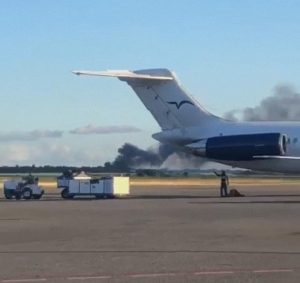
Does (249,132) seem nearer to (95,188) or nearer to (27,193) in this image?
(95,188)

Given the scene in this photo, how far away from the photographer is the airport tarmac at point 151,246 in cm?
1557

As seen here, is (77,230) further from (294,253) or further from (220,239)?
(294,253)

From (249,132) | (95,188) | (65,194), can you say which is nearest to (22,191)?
(65,194)

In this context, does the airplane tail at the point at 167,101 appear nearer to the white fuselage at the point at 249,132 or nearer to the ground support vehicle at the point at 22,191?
the white fuselage at the point at 249,132

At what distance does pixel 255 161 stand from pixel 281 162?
5.33 feet

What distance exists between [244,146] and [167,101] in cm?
636

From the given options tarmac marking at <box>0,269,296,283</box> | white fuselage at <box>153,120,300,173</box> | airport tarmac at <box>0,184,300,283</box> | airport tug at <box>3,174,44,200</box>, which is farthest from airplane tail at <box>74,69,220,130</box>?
tarmac marking at <box>0,269,296,283</box>

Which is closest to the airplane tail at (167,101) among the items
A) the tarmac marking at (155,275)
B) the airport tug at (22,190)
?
the airport tug at (22,190)

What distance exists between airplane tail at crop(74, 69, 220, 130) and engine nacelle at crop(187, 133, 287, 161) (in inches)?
108

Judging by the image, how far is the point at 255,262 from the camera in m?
17.3

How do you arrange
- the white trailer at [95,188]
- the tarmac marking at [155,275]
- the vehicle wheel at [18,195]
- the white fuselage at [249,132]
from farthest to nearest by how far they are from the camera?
the white fuselage at [249,132] < the white trailer at [95,188] < the vehicle wheel at [18,195] < the tarmac marking at [155,275]

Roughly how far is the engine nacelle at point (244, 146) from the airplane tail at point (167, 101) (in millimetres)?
2746

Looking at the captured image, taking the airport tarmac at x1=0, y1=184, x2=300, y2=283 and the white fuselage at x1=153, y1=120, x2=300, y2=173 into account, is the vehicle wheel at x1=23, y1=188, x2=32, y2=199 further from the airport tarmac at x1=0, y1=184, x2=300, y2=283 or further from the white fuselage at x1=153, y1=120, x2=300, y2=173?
the airport tarmac at x1=0, y1=184, x2=300, y2=283

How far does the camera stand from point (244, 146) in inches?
2167
